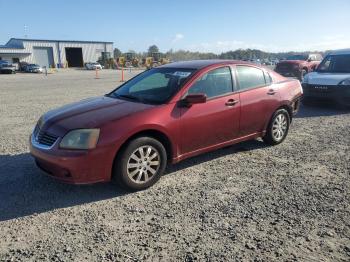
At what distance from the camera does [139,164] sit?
4.32 m

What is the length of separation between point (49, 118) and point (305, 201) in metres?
3.49

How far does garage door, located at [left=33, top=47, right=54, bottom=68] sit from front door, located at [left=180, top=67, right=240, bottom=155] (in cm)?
6334

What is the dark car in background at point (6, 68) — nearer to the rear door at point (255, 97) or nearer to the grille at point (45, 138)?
the grille at point (45, 138)

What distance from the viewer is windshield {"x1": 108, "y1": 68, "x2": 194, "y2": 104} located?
15.8ft

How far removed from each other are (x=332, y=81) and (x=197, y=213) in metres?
7.79

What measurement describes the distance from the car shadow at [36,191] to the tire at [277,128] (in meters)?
1.58

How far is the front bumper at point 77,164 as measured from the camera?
3920 mm

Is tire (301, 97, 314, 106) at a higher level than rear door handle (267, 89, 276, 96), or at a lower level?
lower

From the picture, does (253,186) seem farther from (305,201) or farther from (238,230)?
(238,230)

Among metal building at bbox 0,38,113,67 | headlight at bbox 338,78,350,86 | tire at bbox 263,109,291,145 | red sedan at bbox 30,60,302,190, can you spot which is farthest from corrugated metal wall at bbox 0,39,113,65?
tire at bbox 263,109,291,145

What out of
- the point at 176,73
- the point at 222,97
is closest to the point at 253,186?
the point at 222,97

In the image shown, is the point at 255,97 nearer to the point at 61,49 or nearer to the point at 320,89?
the point at 320,89

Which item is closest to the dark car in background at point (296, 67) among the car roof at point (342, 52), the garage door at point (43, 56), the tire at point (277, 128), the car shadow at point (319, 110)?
the car roof at point (342, 52)

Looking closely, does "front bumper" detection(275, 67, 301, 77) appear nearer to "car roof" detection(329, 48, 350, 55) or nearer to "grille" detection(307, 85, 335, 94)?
"car roof" detection(329, 48, 350, 55)
